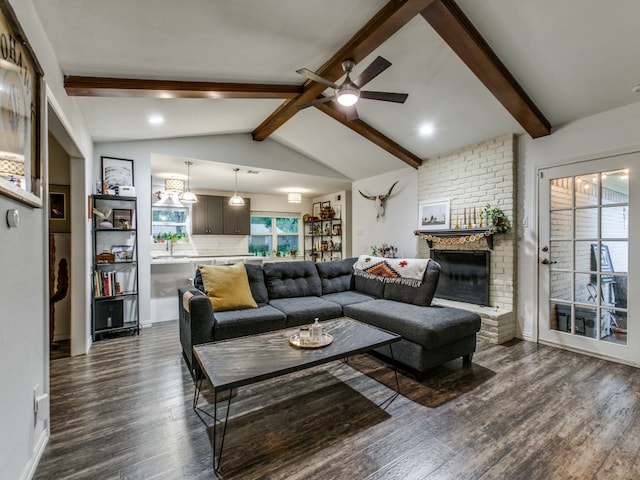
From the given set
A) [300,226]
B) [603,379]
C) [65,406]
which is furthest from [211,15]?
[300,226]

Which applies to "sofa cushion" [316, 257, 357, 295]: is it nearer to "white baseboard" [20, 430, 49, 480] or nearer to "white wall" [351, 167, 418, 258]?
"white wall" [351, 167, 418, 258]

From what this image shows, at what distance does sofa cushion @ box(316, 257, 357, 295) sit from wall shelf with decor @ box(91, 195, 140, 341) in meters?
2.38

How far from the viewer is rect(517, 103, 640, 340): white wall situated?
299cm

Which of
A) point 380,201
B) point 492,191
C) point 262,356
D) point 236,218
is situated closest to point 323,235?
point 236,218

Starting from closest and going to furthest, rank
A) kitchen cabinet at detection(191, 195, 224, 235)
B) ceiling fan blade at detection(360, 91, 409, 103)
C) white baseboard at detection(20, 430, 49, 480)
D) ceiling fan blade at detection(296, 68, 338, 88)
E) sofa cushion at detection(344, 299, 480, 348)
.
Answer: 1. white baseboard at detection(20, 430, 49, 480)
2. ceiling fan blade at detection(296, 68, 338, 88)
3. sofa cushion at detection(344, 299, 480, 348)
4. ceiling fan blade at detection(360, 91, 409, 103)
5. kitchen cabinet at detection(191, 195, 224, 235)

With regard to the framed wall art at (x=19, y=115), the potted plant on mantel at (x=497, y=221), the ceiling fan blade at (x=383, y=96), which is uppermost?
the ceiling fan blade at (x=383, y=96)

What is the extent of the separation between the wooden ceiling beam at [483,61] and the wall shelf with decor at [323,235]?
14.8ft

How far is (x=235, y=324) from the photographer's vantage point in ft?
8.96

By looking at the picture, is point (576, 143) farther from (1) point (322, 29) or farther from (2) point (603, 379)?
(1) point (322, 29)

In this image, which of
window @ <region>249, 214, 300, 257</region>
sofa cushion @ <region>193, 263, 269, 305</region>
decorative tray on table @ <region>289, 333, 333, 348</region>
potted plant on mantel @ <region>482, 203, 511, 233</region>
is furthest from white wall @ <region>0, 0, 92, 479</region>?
window @ <region>249, 214, 300, 257</region>

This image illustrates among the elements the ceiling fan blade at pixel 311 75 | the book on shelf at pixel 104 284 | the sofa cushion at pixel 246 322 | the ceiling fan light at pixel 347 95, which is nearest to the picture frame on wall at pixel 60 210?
the book on shelf at pixel 104 284

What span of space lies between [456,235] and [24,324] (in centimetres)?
439

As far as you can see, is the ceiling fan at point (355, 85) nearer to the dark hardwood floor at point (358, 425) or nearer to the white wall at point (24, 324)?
the white wall at point (24, 324)

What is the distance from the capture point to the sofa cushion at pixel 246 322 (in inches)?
106
